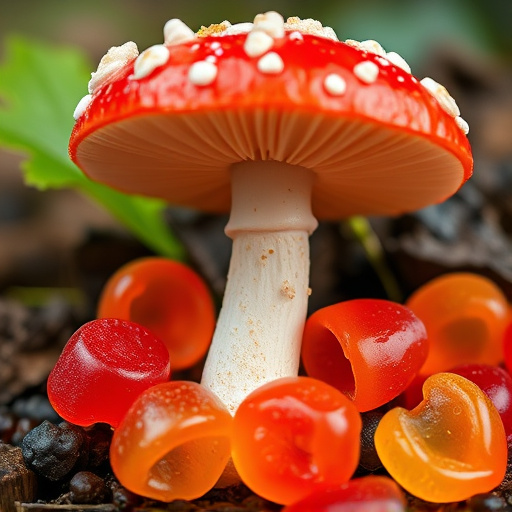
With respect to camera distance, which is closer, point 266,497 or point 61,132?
point 266,497

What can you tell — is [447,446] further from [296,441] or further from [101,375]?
[101,375]

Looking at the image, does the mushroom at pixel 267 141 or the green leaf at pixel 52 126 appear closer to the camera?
the mushroom at pixel 267 141

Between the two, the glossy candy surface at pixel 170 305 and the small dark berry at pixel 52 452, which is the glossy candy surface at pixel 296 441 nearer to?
the small dark berry at pixel 52 452

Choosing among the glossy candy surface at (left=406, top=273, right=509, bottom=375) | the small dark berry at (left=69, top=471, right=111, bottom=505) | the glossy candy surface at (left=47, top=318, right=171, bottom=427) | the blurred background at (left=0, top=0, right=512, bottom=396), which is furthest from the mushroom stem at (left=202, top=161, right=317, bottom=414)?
the blurred background at (left=0, top=0, right=512, bottom=396)

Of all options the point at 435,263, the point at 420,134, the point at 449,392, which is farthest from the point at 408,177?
the point at 435,263

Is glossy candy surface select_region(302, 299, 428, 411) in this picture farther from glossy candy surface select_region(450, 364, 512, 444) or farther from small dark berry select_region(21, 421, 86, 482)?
small dark berry select_region(21, 421, 86, 482)

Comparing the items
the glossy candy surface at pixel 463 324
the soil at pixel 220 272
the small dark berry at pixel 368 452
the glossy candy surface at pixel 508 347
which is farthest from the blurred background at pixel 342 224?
the small dark berry at pixel 368 452

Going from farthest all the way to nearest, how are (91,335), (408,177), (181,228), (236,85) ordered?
(181,228), (408,177), (91,335), (236,85)

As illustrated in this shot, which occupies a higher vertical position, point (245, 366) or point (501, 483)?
point (245, 366)

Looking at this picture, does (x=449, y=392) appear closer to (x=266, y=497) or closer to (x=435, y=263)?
(x=266, y=497)
